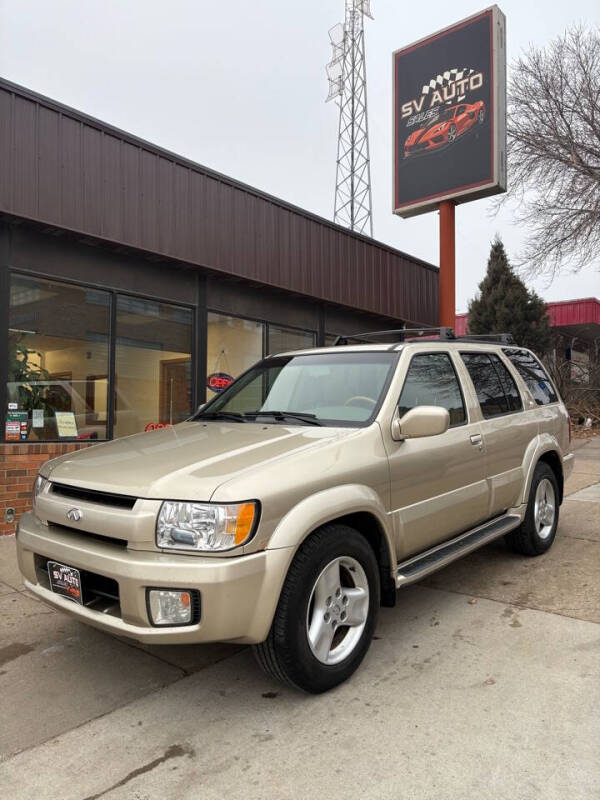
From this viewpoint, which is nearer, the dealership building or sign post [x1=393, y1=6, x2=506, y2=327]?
the dealership building

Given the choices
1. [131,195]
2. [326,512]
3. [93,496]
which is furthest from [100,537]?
[131,195]

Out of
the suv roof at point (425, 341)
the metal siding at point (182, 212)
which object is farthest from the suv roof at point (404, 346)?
the metal siding at point (182, 212)

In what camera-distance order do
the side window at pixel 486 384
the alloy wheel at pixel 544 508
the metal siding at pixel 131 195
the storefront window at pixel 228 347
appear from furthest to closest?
the storefront window at pixel 228 347
the metal siding at pixel 131 195
the alloy wheel at pixel 544 508
the side window at pixel 486 384

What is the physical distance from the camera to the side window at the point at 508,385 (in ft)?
15.6

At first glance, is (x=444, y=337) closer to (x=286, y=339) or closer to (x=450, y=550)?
(x=450, y=550)

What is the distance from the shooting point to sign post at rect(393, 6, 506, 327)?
10352 millimetres

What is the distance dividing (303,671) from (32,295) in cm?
557

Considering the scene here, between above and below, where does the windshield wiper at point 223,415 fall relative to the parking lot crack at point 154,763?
above

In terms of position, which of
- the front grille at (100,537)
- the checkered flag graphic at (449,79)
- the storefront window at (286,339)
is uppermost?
the checkered flag graphic at (449,79)

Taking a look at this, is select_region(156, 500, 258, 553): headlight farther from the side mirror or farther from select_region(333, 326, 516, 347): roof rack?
select_region(333, 326, 516, 347): roof rack

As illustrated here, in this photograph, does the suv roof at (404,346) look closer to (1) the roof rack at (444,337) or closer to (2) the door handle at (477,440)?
(1) the roof rack at (444,337)

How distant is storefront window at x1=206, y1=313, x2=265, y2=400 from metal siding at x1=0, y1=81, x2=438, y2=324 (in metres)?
0.76

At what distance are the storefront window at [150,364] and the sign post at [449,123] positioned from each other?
17.4ft

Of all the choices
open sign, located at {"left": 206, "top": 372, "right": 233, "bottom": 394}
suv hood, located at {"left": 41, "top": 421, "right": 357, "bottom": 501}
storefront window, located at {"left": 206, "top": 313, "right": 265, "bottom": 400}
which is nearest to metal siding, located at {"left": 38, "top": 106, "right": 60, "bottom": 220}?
storefront window, located at {"left": 206, "top": 313, "right": 265, "bottom": 400}
